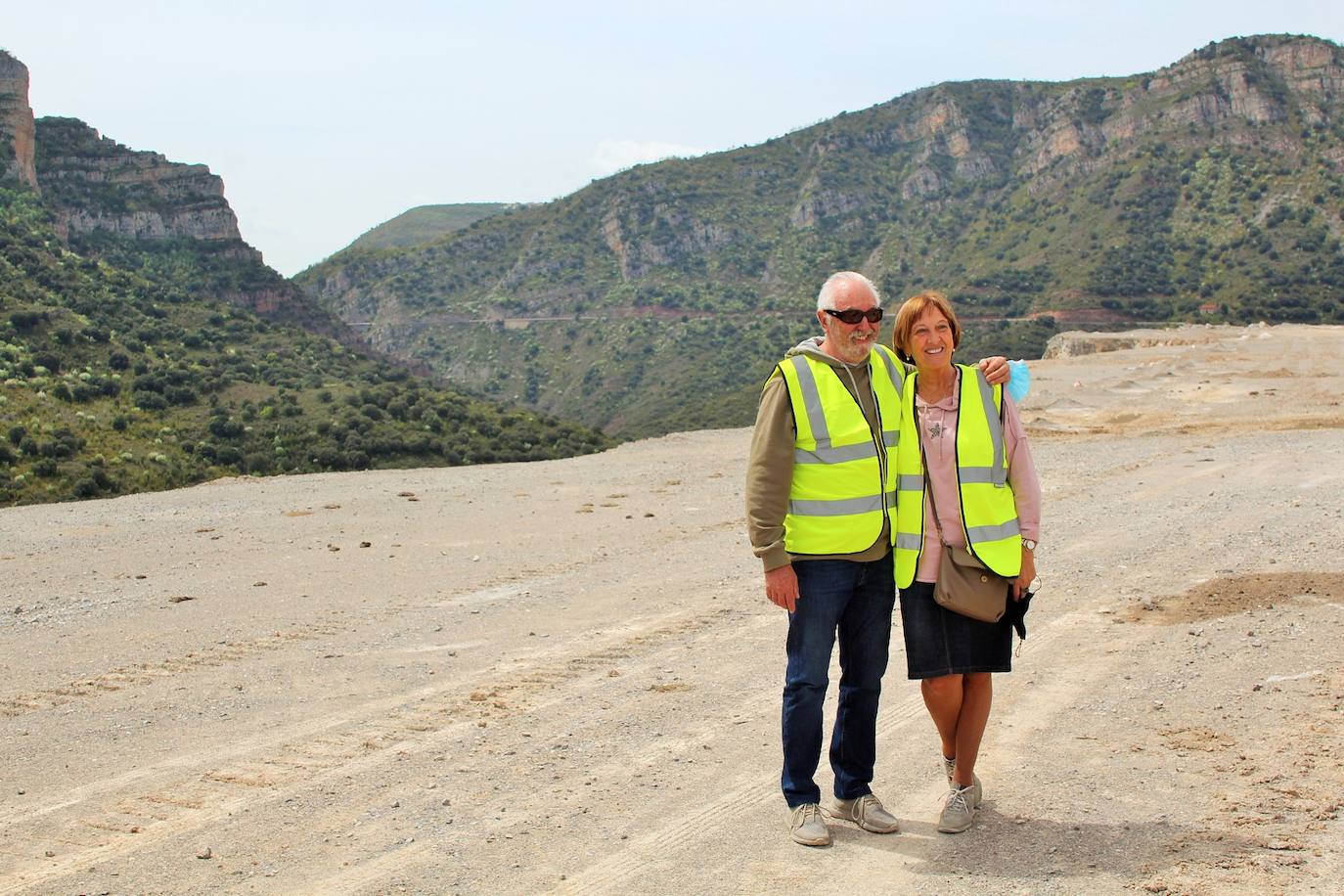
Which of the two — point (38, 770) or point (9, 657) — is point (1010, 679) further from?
point (9, 657)

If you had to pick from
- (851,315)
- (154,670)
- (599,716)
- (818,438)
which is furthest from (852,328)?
(154,670)

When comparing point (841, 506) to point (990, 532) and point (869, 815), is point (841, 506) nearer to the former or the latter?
point (990, 532)

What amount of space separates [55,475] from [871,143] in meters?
114

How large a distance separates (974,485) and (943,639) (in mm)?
554

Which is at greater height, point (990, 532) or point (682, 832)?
point (990, 532)

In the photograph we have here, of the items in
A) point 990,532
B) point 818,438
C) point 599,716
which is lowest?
point 599,716

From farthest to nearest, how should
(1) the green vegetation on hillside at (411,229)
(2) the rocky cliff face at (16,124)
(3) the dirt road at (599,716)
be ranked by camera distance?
(1) the green vegetation on hillside at (411,229)
(2) the rocky cliff face at (16,124)
(3) the dirt road at (599,716)

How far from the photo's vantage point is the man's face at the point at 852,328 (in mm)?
4359

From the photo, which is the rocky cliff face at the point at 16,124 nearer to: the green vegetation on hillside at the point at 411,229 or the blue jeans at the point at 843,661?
the blue jeans at the point at 843,661

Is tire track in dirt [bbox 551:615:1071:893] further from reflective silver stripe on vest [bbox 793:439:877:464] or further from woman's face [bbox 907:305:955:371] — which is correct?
woman's face [bbox 907:305:955:371]

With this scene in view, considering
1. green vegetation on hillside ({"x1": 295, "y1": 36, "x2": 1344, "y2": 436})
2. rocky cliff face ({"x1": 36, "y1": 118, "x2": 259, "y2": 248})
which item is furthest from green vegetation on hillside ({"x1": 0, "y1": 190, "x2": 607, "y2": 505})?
green vegetation on hillside ({"x1": 295, "y1": 36, "x2": 1344, "y2": 436})

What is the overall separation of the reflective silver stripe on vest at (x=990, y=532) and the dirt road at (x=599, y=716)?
41.7 inches

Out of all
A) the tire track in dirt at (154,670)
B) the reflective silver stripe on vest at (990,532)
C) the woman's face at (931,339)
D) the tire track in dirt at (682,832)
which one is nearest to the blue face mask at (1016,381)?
the woman's face at (931,339)

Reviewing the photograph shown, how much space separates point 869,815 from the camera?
4480mm
